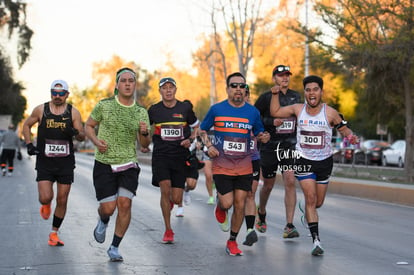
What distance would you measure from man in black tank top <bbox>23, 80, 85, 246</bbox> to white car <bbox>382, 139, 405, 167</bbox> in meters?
33.5

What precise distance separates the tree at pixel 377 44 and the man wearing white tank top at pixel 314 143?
12.6m

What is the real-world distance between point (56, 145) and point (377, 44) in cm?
1538

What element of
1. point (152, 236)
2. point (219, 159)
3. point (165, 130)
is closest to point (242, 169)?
point (219, 159)

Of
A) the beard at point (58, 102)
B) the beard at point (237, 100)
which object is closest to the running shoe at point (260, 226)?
the beard at point (237, 100)

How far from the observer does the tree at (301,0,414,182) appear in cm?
2175

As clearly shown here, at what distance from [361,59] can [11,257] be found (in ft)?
54.1

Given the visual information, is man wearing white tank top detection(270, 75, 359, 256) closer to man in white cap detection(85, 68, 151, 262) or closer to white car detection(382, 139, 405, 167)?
man in white cap detection(85, 68, 151, 262)

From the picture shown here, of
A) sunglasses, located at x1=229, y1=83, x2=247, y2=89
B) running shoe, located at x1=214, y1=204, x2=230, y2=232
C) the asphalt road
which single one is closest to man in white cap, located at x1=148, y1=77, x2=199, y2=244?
the asphalt road

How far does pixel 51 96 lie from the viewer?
9.55m

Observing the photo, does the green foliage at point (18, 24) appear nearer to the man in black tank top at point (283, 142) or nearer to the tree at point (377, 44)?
the tree at point (377, 44)

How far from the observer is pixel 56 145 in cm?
949

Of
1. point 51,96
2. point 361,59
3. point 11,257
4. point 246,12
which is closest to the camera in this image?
point 11,257

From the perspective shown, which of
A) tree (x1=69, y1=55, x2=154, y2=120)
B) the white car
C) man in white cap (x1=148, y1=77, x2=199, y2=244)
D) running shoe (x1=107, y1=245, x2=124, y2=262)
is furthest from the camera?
tree (x1=69, y1=55, x2=154, y2=120)

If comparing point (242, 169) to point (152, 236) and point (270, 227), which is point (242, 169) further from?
point (270, 227)
